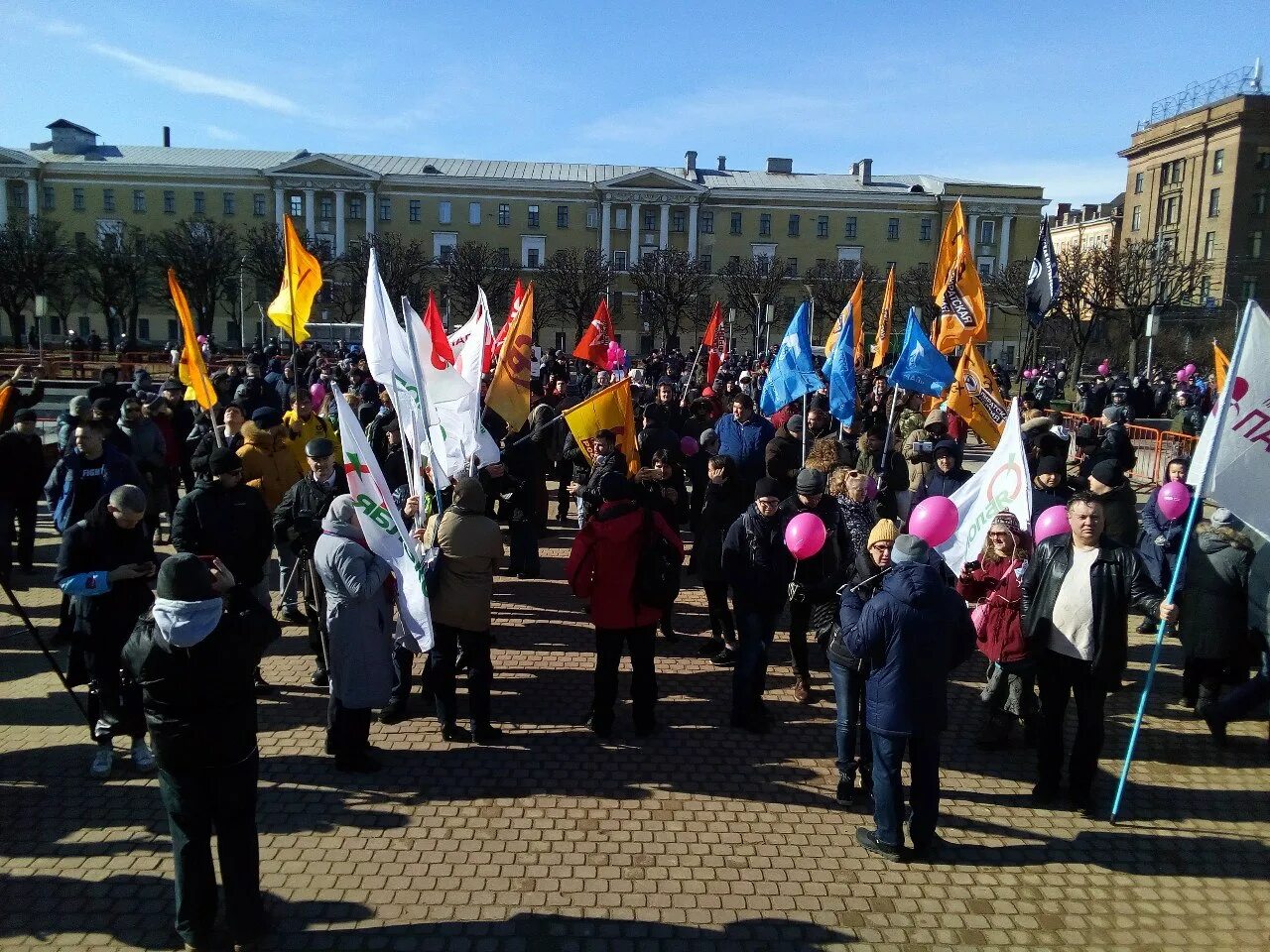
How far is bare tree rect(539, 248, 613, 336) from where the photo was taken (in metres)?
60.3

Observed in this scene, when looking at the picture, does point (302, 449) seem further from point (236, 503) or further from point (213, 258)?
point (213, 258)

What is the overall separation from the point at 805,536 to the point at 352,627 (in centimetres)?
284

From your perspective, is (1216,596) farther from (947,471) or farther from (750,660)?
(750,660)

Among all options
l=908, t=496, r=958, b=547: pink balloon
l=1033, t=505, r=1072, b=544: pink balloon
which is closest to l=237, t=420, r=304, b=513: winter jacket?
l=908, t=496, r=958, b=547: pink balloon

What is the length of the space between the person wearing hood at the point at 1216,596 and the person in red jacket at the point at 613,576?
363 cm

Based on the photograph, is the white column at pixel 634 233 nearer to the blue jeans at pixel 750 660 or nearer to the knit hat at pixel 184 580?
the blue jeans at pixel 750 660

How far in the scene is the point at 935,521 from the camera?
5.62m

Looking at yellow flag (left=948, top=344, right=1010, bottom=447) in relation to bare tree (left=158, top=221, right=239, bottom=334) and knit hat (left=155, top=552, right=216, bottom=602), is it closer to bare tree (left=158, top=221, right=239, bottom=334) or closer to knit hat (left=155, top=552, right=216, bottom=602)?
knit hat (left=155, top=552, right=216, bottom=602)

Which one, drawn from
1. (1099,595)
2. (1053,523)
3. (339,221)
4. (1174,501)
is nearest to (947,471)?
(1053,523)

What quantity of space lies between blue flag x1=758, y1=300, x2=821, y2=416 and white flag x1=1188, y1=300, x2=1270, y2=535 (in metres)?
5.45

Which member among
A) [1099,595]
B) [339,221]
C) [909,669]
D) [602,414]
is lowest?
[909,669]

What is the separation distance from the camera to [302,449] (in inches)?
348

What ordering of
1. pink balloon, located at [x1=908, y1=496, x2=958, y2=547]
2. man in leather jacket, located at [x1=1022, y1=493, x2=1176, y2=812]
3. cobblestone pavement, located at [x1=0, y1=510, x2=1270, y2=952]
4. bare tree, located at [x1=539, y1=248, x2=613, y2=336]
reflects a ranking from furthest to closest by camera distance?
bare tree, located at [x1=539, y1=248, x2=613, y2=336]
pink balloon, located at [x1=908, y1=496, x2=958, y2=547]
man in leather jacket, located at [x1=1022, y1=493, x2=1176, y2=812]
cobblestone pavement, located at [x1=0, y1=510, x2=1270, y2=952]

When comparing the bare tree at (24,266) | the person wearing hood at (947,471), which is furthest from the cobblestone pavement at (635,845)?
the bare tree at (24,266)
